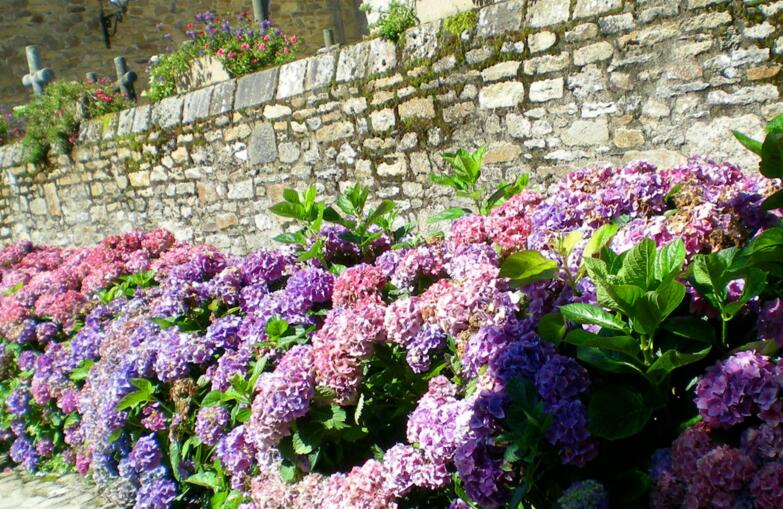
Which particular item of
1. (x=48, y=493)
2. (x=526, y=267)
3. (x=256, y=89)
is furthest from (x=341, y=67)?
(x=526, y=267)

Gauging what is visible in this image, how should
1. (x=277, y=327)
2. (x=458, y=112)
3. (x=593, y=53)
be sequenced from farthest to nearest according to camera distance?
(x=458, y=112)
(x=593, y=53)
(x=277, y=327)

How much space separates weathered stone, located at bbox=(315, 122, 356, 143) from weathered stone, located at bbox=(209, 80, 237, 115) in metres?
1.05

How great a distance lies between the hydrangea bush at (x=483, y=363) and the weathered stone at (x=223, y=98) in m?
3.28

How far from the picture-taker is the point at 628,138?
3.82 metres

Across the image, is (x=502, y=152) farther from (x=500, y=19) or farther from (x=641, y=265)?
(x=641, y=265)

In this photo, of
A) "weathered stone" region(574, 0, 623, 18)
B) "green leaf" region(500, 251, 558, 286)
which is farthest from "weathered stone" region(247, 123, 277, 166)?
"green leaf" region(500, 251, 558, 286)

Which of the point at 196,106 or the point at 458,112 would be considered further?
the point at 196,106

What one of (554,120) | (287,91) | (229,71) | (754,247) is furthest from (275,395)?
(229,71)

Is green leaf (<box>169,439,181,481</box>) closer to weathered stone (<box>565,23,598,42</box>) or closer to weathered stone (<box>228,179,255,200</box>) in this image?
weathered stone (<box>565,23,598,42</box>)

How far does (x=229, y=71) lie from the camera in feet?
20.4

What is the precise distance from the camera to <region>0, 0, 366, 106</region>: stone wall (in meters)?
11.8

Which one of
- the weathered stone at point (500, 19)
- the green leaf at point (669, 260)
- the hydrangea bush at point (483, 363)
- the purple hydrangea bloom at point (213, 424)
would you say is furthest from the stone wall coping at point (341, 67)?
the purple hydrangea bloom at point (213, 424)

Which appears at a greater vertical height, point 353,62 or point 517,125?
point 353,62

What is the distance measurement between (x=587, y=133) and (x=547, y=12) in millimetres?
698
